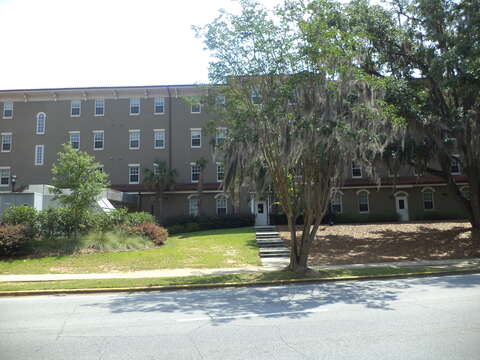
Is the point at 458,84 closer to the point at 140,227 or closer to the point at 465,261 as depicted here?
the point at 465,261

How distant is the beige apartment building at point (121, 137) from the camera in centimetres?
3444

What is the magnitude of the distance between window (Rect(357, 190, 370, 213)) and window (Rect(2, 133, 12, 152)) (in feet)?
109

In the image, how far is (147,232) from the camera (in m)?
21.1

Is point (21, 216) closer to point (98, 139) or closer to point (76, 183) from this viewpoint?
point (76, 183)

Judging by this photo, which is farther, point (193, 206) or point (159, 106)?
point (159, 106)

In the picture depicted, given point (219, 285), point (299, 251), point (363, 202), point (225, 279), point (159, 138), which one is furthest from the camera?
point (159, 138)

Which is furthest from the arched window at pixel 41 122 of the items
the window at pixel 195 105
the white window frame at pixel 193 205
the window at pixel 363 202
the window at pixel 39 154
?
the window at pixel 363 202

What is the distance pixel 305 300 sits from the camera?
907 centimetres

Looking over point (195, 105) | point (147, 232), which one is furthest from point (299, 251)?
point (147, 232)

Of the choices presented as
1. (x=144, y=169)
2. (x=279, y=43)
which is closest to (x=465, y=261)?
(x=279, y=43)

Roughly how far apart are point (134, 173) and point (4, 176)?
41.5 feet

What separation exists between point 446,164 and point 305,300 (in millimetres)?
16491

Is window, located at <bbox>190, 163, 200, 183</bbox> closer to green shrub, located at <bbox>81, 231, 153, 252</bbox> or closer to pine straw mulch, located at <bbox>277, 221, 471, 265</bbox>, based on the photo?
pine straw mulch, located at <bbox>277, 221, 471, 265</bbox>

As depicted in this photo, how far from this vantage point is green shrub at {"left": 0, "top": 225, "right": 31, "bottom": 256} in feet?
53.0
